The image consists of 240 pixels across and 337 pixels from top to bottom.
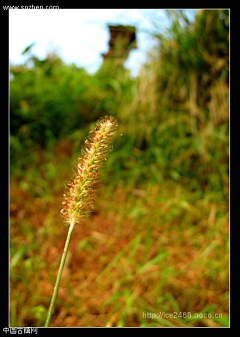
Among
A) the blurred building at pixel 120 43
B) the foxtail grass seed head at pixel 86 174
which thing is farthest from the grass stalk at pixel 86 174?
the blurred building at pixel 120 43

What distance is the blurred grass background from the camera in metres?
1.16

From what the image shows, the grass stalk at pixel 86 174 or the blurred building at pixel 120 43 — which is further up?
the blurred building at pixel 120 43

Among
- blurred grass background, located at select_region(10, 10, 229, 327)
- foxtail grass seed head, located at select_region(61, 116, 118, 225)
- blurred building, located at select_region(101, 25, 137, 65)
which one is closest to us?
foxtail grass seed head, located at select_region(61, 116, 118, 225)

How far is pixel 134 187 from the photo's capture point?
1.77 meters

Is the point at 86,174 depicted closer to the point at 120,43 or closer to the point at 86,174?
the point at 86,174

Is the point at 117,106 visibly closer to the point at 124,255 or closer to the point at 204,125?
the point at 204,125

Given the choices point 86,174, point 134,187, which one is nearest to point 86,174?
point 86,174

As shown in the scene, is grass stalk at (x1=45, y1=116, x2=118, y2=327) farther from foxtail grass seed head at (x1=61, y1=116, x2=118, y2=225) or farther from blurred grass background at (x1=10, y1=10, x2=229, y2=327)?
blurred grass background at (x1=10, y1=10, x2=229, y2=327)

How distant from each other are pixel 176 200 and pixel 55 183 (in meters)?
0.66

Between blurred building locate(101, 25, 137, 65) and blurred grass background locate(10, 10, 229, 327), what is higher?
blurred building locate(101, 25, 137, 65)

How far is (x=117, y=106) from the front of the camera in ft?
6.66

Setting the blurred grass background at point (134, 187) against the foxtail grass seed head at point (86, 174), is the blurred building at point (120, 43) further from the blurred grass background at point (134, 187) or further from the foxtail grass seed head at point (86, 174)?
the foxtail grass seed head at point (86, 174)

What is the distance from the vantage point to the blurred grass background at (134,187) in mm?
1164

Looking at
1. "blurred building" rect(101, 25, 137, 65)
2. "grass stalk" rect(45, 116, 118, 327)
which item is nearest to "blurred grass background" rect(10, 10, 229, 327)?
"blurred building" rect(101, 25, 137, 65)
